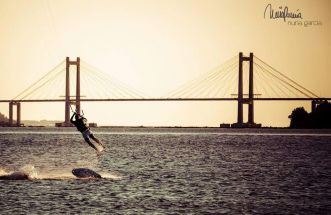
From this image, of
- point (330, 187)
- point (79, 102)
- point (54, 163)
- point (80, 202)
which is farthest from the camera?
point (79, 102)

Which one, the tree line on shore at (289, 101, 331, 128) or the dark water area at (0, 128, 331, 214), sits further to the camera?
the tree line on shore at (289, 101, 331, 128)

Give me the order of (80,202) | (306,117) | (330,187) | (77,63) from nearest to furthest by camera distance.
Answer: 1. (80,202)
2. (330,187)
3. (77,63)
4. (306,117)

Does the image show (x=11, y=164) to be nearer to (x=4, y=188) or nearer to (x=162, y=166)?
(x=162, y=166)

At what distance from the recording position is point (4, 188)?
101 ft

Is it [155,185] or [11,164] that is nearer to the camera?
[155,185]

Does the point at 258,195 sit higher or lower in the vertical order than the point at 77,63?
lower

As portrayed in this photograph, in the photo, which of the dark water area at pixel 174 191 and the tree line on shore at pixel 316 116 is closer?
the dark water area at pixel 174 191

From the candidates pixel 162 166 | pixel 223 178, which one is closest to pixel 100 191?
pixel 223 178

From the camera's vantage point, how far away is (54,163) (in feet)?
164

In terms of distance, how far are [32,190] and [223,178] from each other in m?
11.3

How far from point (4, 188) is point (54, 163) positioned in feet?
63.3

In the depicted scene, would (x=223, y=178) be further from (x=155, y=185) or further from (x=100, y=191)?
(x=100, y=191)

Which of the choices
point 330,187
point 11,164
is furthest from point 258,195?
point 11,164

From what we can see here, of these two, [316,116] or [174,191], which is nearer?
[174,191]
